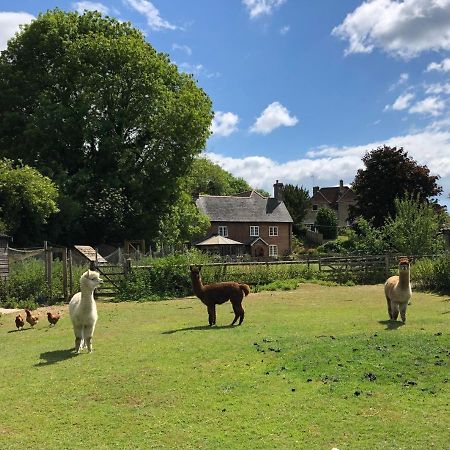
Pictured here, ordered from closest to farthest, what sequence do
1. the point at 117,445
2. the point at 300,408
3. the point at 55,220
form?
1. the point at 117,445
2. the point at 300,408
3. the point at 55,220

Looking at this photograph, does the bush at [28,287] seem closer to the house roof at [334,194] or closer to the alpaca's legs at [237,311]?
the alpaca's legs at [237,311]

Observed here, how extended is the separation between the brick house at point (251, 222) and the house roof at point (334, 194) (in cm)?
3547

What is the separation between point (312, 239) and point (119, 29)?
162 feet

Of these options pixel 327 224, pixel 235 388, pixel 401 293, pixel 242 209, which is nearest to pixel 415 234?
pixel 401 293

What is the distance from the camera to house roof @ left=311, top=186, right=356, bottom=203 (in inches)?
3883

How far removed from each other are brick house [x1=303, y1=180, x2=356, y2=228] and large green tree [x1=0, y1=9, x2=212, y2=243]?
62967mm

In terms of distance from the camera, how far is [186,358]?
31.2ft

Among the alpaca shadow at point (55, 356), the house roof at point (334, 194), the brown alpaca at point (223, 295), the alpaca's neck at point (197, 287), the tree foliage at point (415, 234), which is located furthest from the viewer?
the house roof at point (334, 194)

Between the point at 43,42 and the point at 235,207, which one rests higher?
the point at 43,42

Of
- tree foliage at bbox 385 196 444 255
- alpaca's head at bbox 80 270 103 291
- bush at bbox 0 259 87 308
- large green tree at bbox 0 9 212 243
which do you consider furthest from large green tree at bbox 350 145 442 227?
alpaca's head at bbox 80 270 103 291

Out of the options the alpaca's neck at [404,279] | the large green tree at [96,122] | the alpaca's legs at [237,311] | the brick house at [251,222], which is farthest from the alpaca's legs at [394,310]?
the brick house at [251,222]

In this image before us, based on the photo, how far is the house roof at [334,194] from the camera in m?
98.6

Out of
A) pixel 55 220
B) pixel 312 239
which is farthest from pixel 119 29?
pixel 312 239

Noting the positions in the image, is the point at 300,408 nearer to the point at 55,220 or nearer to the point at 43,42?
the point at 55,220
